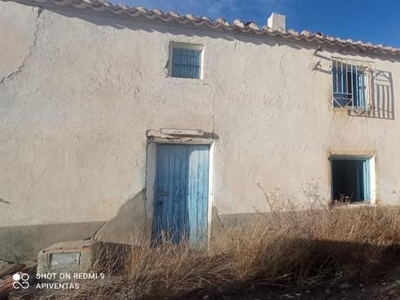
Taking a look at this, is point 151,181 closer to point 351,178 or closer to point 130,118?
point 130,118

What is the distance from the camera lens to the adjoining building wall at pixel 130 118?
5.77 m

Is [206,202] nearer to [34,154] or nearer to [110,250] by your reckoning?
[110,250]

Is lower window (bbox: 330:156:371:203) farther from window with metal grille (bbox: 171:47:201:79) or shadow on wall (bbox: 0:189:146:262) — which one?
shadow on wall (bbox: 0:189:146:262)

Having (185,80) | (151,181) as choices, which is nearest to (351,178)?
(185,80)

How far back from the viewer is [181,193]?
6.59m

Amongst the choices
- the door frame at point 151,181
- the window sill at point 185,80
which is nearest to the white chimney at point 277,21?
the window sill at point 185,80

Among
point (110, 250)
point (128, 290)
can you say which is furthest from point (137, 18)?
point (128, 290)

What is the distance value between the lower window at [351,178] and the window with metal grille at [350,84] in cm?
144

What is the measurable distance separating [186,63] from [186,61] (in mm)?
46

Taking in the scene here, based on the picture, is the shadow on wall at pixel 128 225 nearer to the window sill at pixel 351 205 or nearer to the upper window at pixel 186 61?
the upper window at pixel 186 61

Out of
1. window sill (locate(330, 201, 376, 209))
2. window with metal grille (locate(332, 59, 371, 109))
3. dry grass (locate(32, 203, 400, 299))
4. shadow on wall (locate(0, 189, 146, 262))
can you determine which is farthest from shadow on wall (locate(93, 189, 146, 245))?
window with metal grille (locate(332, 59, 371, 109))

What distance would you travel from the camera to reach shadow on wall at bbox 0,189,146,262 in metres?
5.55

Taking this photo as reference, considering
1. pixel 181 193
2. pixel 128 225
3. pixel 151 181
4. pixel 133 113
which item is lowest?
pixel 128 225

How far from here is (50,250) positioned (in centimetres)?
497
